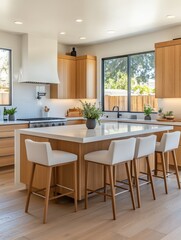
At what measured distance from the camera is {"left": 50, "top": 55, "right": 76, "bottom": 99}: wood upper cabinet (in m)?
7.22

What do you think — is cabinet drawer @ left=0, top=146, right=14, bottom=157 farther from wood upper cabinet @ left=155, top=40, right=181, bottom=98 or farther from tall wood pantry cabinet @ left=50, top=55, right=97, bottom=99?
wood upper cabinet @ left=155, top=40, right=181, bottom=98

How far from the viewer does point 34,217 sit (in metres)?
3.27

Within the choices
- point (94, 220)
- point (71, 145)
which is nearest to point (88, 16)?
point (71, 145)

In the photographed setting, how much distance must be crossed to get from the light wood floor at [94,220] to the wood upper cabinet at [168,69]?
2380mm

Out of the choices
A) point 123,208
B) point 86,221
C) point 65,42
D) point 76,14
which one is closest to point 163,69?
point 76,14

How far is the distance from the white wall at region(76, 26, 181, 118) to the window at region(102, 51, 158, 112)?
136 mm

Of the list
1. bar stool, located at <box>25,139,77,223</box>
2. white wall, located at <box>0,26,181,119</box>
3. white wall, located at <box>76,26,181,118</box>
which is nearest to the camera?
bar stool, located at <box>25,139,77,223</box>

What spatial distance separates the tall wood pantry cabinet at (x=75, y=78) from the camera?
7.25m

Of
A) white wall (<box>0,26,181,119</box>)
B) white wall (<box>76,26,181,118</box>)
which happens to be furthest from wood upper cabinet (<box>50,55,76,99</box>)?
white wall (<box>76,26,181,118</box>)

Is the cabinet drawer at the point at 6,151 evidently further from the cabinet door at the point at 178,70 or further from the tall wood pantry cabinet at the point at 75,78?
the cabinet door at the point at 178,70

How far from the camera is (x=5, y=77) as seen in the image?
6.49 meters

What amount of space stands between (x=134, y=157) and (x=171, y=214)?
2.67ft

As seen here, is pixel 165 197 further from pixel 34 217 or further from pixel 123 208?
pixel 34 217

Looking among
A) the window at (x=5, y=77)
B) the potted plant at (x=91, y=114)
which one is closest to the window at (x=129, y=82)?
the window at (x=5, y=77)
